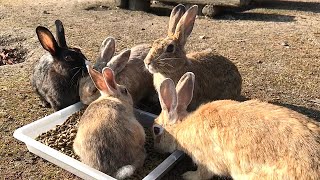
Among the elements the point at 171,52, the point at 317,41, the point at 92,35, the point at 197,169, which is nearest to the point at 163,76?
the point at 171,52

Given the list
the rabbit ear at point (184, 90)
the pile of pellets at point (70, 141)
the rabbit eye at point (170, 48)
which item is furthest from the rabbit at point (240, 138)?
the rabbit eye at point (170, 48)

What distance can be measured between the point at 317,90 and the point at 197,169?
2.07 metres

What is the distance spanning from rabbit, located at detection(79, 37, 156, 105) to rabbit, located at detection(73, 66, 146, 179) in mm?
596

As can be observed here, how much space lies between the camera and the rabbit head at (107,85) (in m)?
3.67

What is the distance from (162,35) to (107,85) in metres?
2.76

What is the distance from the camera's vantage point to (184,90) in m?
3.47

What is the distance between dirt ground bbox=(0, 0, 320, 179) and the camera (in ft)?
13.5

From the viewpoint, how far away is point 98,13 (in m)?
7.54

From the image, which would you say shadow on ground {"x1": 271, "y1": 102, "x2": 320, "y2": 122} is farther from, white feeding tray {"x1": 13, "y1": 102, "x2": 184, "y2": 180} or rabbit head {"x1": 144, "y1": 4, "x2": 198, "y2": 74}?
white feeding tray {"x1": 13, "y1": 102, "x2": 184, "y2": 180}

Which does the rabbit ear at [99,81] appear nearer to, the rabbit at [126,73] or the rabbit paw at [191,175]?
the rabbit at [126,73]

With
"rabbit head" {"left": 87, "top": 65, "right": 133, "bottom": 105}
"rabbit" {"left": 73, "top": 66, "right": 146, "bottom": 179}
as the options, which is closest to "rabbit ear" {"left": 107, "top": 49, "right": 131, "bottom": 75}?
"rabbit head" {"left": 87, "top": 65, "right": 133, "bottom": 105}

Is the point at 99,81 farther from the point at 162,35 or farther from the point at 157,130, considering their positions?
the point at 162,35

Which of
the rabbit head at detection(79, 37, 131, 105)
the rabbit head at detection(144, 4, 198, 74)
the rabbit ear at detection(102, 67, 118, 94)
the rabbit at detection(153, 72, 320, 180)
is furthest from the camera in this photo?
the rabbit head at detection(79, 37, 131, 105)

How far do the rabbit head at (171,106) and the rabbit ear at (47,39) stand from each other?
1.32 metres
